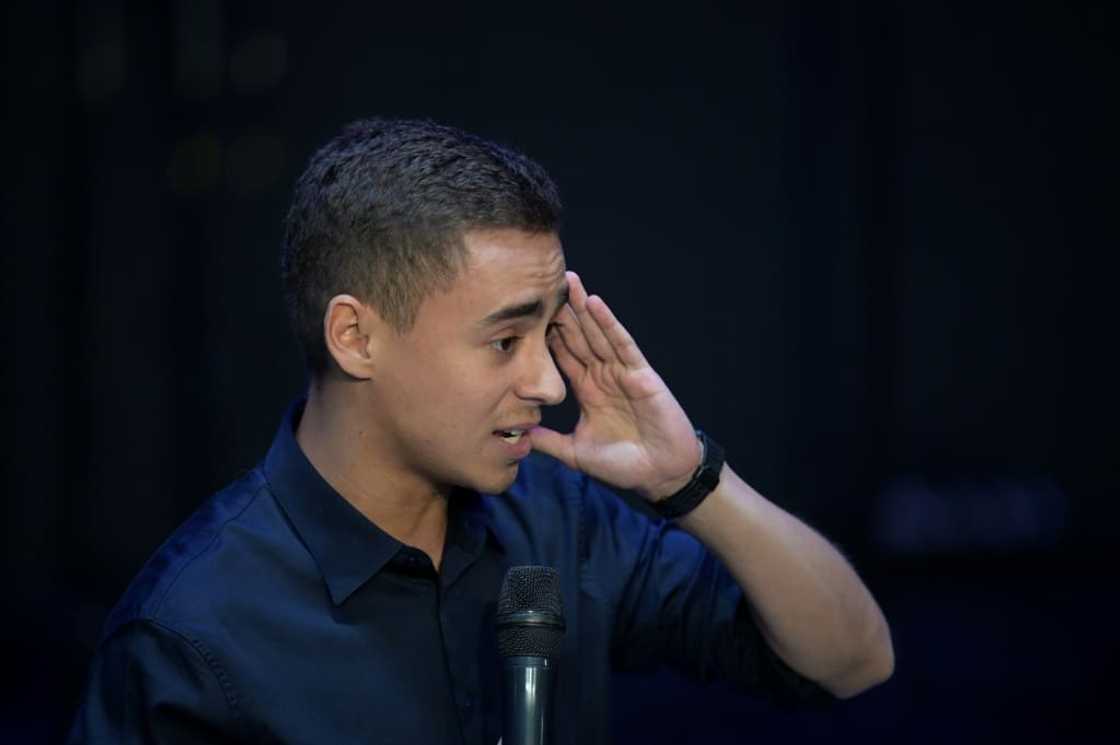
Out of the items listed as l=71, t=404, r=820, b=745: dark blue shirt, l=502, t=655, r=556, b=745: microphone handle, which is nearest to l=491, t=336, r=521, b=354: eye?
l=71, t=404, r=820, b=745: dark blue shirt

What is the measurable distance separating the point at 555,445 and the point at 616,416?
9 centimetres

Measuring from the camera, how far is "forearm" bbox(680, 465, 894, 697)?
189cm

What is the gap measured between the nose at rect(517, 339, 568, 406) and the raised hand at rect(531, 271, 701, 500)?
0.40 feet

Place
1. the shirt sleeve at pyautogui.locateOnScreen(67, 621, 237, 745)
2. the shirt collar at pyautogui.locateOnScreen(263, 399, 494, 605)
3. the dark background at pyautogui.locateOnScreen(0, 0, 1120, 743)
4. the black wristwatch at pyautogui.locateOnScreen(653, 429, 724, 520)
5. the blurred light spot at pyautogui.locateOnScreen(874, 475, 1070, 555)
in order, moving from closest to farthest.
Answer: the shirt sleeve at pyautogui.locateOnScreen(67, 621, 237, 745) → the shirt collar at pyautogui.locateOnScreen(263, 399, 494, 605) → the black wristwatch at pyautogui.locateOnScreen(653, 429, 724, 520) → the dark background at pyautogui.locateOnScreen(0, 0, 1120, 743) → the blurred light spot at pyautogui.locateOnScreen(874, 475, 1070, 555)

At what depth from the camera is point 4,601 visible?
3.20 m

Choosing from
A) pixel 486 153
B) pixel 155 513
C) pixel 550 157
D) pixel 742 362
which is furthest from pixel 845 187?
pixel 486 153

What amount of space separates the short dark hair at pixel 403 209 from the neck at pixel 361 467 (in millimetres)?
78

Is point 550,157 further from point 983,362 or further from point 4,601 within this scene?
point 4,601

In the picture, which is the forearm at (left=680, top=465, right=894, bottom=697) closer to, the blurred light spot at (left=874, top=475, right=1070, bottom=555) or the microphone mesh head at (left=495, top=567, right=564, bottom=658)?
the microphone mesh head at (left=495, top=567, right=564, bottom=658)

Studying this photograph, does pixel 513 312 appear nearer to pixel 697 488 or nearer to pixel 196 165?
pixel 697 488

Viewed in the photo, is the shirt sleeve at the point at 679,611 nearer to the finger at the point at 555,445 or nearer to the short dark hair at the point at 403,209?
the finger at the point at 555,445

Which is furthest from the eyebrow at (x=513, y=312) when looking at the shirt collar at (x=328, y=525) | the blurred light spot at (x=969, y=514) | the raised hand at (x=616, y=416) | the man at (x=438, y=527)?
the blurred light spot at (x=969, y=514)

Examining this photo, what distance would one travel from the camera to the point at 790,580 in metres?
1.90

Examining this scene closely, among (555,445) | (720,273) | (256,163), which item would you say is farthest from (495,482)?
(720,273)
